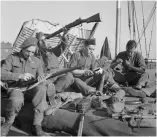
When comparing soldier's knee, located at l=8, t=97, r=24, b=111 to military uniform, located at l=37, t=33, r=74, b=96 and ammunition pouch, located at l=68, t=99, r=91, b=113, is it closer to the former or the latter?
military uniform, located at l=37, t=33, r=74, b=96

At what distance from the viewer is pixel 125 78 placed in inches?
226

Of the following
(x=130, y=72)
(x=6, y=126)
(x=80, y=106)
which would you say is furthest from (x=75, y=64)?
(x=6, y=126)

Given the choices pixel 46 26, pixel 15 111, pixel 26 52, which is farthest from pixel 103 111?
pixel 46 26

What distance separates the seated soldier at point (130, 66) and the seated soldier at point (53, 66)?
4.64 feet

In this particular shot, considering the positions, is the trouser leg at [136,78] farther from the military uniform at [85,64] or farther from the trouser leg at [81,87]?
the trouser leg at [81,87]

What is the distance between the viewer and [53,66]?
207 inches

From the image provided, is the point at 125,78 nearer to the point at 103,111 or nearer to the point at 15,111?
the point at 103,111

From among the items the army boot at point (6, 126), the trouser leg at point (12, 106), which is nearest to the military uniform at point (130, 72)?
the trouser leg at point (12, 106)

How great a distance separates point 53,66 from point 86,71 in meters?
0.80

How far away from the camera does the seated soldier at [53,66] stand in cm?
418

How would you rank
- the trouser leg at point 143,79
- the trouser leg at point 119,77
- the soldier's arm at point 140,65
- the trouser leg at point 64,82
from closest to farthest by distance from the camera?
the trouser leg at point 64,82
the trouser leg at point 143,79
the soldier's arm at point 140,65
the trouser leg at point 119,77

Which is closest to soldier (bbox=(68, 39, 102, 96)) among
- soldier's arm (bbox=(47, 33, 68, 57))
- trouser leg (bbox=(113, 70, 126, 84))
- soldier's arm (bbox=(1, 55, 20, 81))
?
soldier's arm (bbox=(47, 33, 68, 57))

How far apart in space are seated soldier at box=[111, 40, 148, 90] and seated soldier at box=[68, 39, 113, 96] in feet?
2.54

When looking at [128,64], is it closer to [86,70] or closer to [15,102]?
[86,70]
